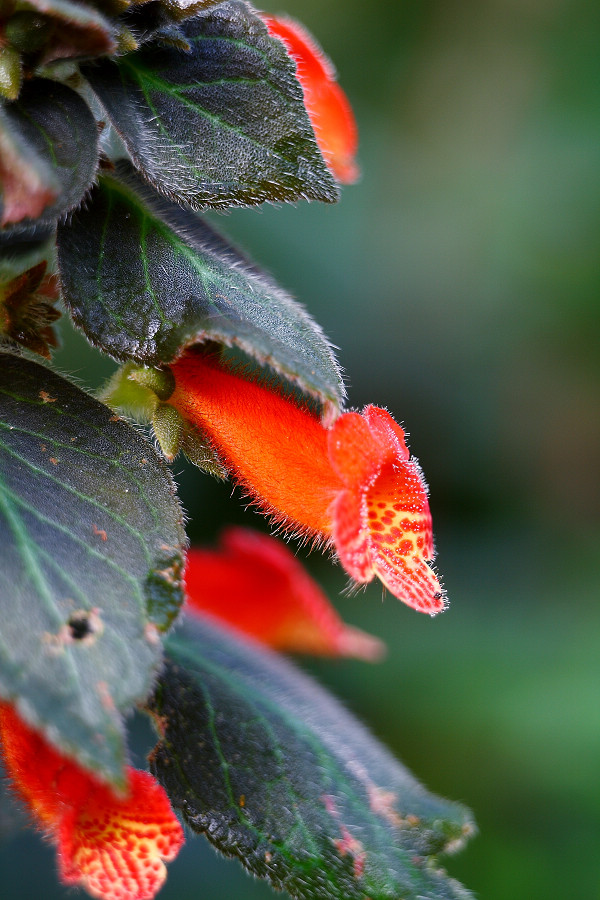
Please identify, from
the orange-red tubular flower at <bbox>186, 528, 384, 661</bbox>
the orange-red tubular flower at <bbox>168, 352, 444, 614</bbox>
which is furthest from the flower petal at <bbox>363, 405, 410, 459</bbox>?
the orange-red tubular flower at <bbox>186, 528, 384, 661</bbox>

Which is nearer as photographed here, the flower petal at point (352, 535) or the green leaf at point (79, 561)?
the green leaf at point (79, 561)

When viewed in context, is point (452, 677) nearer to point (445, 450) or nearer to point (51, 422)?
point (445, 450)

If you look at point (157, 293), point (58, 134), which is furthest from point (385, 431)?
point (58, 134)

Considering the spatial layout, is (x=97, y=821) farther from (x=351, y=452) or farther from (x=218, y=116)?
(x=218, y=116)

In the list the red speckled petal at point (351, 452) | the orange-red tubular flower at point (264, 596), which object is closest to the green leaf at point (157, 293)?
the red speckled petal at point (351, 452)

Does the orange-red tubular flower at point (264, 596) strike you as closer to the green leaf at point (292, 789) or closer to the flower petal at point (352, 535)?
the green leaf at point (292, 789)
